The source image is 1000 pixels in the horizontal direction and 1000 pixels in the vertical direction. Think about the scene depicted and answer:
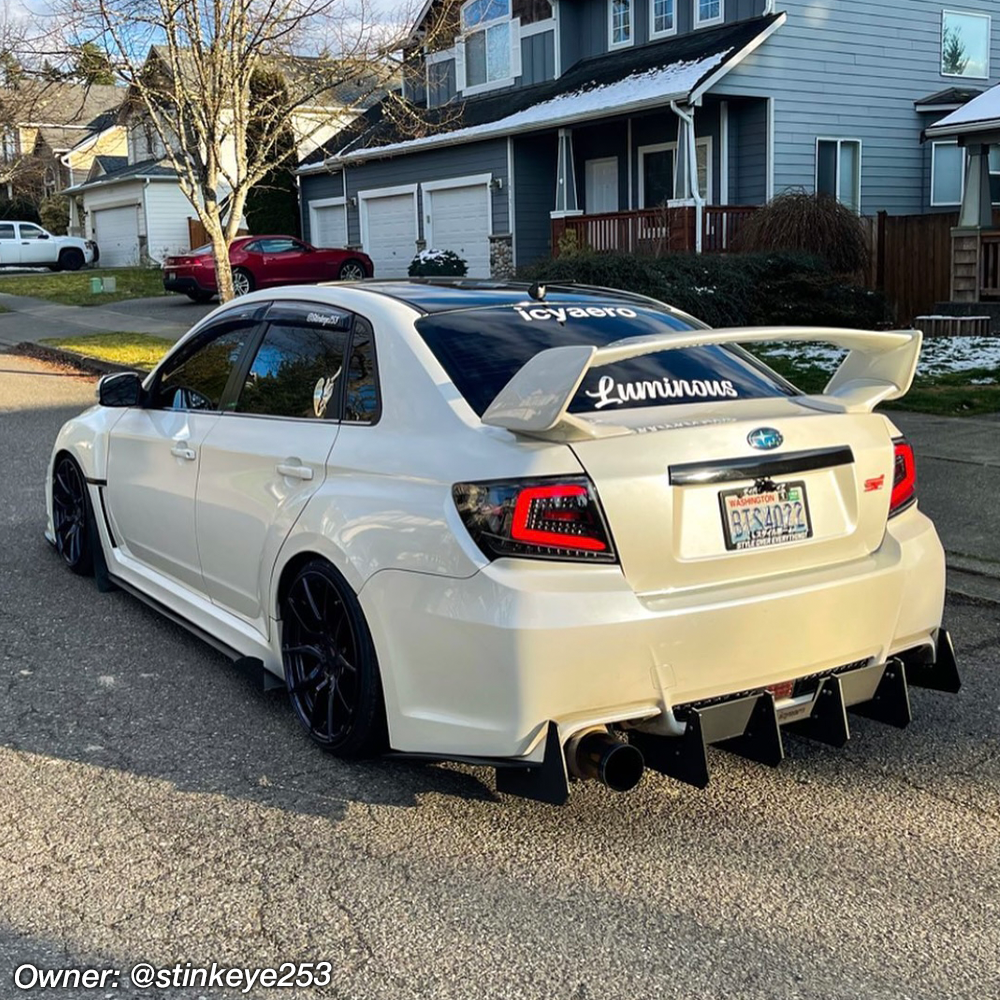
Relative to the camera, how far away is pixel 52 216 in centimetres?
4966

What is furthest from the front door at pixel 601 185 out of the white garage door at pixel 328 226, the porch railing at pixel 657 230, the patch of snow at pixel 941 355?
the patch of snow at pixel 941 355

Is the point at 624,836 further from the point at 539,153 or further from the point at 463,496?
the point at 539,153

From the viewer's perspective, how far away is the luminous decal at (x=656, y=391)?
Answer: 12.4 feet

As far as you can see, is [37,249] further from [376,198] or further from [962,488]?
[962,488]

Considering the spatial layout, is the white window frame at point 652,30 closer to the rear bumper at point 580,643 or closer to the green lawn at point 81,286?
the green lawn at point 81,286

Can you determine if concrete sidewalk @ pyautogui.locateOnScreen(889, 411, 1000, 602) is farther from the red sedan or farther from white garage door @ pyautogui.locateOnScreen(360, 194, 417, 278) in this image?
white garage door @ pyautogui.locateOnScreen(360, 194, 417, 278)

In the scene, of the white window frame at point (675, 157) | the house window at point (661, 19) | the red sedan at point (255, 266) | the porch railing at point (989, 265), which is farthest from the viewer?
the red sedan at point (255, 266)

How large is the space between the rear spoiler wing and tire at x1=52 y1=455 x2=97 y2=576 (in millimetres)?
3273

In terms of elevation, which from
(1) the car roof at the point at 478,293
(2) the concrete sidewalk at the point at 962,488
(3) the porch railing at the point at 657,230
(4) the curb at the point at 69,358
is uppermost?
(3) the porch railing at the point at 657,230

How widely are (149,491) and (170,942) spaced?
267 cm

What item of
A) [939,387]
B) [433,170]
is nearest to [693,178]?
[433,170]

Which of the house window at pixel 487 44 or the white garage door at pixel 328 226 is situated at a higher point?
the house window at pixel 487 44

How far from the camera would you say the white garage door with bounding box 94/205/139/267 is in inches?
1647

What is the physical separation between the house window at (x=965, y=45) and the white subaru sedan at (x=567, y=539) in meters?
22.6
